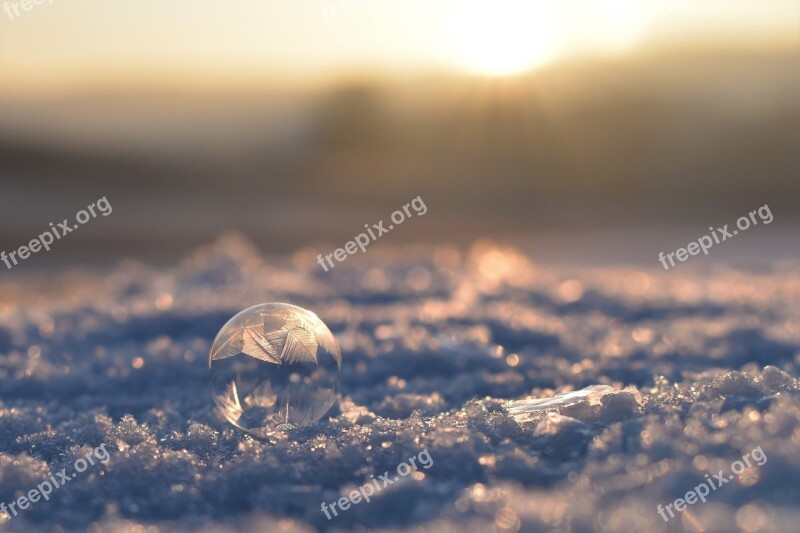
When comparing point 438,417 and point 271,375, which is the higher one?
point 271,375

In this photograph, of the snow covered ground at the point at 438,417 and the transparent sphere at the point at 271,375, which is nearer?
the snow covered ground at the point at 438,417

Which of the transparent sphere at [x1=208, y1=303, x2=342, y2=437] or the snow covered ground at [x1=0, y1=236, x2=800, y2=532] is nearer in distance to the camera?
the snow covered ground at [x1=0, y1=236, x2=800, y2=532]

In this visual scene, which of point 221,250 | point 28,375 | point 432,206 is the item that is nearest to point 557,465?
point 28,375
